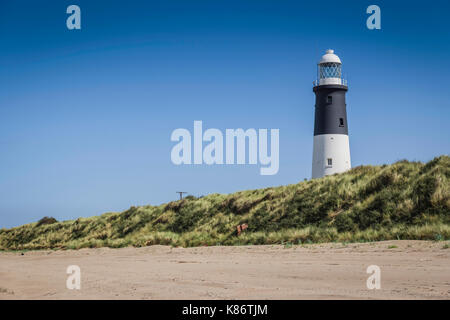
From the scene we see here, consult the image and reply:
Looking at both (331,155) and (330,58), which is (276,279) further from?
(330,58)

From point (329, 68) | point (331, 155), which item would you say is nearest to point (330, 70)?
point (329, 68)

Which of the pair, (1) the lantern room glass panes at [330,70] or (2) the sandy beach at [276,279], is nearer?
(2) the sandy beach at [276,279]

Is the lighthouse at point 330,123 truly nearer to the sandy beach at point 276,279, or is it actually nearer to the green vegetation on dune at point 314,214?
the green vegetation on dune at point 314,214

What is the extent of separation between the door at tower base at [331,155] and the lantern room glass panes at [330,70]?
5.10 metres

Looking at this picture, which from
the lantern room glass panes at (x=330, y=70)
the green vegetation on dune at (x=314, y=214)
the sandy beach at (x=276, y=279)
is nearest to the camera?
the sandy beach at (x=276, y=279)

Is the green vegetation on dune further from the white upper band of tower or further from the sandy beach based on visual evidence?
the white upper band of tower

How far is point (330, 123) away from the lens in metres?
35.0

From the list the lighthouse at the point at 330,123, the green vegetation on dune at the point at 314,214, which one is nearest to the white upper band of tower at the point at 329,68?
the lighthouse at the point at 330,123

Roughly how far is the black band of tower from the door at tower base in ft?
1.81

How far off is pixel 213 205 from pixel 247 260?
15330 millimetres

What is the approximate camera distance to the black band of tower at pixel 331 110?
3503 cm
